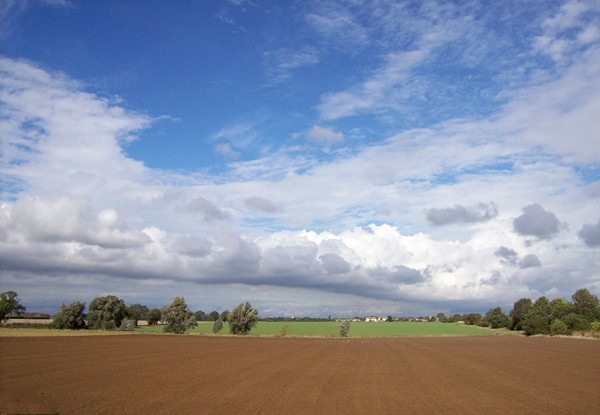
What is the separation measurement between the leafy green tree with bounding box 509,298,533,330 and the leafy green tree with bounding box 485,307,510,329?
11.0 feet

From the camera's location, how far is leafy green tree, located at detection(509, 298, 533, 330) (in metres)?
166

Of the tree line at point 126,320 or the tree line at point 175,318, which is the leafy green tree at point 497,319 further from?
the tree line at point 126,320

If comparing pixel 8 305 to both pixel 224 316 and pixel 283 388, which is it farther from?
pixel 283 388

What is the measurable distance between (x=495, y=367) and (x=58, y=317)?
337 feet

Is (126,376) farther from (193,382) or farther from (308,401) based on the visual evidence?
(308,401)

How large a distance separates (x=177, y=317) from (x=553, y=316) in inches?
4130

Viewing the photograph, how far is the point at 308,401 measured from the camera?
22.1 meters

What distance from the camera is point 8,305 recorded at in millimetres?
123750

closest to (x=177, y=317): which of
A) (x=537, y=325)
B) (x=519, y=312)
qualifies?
(x=537, y=325)

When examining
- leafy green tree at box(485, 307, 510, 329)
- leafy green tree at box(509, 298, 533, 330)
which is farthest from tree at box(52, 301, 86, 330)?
leafy green tree at box(485, 307, 510, 329)

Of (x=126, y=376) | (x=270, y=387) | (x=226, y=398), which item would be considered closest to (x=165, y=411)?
(x=226, y=398)

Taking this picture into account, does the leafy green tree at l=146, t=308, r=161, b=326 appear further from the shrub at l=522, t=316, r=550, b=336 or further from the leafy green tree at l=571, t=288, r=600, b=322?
the leafy green tree at l=571, t=288, r=600, b=322

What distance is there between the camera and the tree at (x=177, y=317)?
119 m

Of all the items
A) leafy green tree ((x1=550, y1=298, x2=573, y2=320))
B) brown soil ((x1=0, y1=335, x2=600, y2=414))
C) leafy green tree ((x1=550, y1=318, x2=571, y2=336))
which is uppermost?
leafy green tree ((x1=550, y1=298, x2=573, y2=320))
